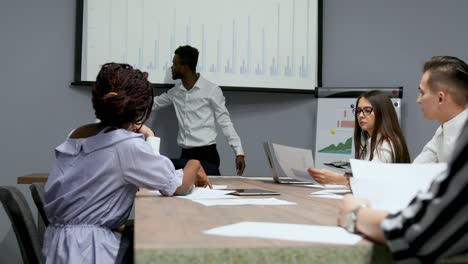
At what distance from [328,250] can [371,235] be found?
0.09m

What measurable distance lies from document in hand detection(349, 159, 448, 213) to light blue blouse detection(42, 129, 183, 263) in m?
0.75

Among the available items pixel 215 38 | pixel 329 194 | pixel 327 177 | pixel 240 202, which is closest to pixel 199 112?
pixel 215 38

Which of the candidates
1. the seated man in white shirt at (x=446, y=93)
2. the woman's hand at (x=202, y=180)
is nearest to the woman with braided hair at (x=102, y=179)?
the woman's hand at (x=202, y=180)

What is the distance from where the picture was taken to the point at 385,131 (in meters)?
2.81

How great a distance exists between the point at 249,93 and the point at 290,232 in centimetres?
381

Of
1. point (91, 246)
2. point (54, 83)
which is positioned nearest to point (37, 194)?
point (91, 246)

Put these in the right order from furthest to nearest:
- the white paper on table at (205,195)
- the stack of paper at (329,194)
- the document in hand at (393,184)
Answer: the stack of paper at (329,194) → the white paper on table at (205,195) → the document in hand at (393,184)

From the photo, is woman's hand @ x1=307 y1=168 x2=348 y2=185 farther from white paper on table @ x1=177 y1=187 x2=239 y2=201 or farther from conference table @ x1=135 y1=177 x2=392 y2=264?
conference table @ x1=135 y1=177 x2=392 y2=264

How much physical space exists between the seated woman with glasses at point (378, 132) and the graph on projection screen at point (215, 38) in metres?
1.81

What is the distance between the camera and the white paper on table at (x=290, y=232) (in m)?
0.90

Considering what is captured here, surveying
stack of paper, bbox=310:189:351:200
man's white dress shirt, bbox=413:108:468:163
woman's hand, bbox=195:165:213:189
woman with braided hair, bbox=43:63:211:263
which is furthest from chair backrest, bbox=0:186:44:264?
man's white dress shirt, bbox=413:108:468:163

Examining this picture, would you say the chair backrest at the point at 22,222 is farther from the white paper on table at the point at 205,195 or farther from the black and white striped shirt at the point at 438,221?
the black and white striped shirt at the point at 438,221

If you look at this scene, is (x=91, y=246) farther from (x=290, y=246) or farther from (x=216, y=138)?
(x=216, y=138)

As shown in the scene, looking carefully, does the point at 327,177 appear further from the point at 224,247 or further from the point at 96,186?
the point at 224,247
